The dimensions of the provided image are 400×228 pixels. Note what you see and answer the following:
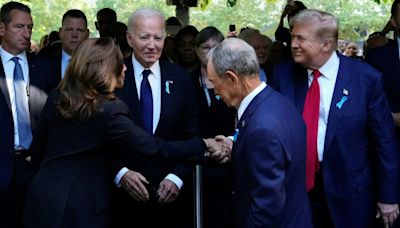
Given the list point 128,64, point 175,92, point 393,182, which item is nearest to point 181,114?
point 175,92

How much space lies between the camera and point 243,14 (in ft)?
85.9

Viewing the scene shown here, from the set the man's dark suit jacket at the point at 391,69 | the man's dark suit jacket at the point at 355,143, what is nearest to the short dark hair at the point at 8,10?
the man's dark suit jacket at the point at 355,143

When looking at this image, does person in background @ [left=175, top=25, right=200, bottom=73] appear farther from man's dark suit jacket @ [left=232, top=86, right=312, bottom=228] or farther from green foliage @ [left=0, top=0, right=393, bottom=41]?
green foliage @ [left=0, top=0, right=393, bottom=41]

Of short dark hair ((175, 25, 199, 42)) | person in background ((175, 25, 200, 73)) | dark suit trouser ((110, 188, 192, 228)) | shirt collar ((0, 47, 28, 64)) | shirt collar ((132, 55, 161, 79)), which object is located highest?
shirt collar ((0, 47, 28, 64))

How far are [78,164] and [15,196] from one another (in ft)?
4.72

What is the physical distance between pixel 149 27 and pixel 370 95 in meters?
1.47

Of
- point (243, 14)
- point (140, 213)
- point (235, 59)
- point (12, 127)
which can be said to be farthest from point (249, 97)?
point (243, 14)

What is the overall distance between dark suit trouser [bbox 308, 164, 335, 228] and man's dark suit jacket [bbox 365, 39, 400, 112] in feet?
3.64

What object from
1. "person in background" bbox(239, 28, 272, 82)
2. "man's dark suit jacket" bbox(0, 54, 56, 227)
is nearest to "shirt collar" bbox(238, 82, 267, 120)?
"man's dark suit jacket" bbox(0, 54, 56, 227)

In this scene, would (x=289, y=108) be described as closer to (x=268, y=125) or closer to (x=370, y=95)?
(x=268, y=125)

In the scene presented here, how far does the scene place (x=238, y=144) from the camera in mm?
3207

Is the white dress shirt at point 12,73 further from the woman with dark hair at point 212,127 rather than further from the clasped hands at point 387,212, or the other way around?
the clasped hands at point 387,212

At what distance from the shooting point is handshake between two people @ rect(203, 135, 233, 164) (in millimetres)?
4088

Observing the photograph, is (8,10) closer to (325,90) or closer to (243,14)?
(325,90)
